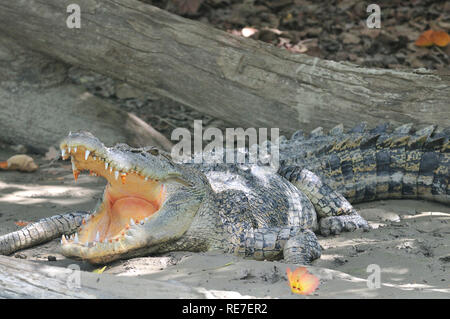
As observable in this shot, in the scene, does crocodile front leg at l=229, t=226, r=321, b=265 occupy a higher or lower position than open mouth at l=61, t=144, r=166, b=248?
lower

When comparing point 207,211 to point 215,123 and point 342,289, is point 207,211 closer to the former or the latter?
point 342,289

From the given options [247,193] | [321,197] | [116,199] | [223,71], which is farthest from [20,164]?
[321,197]

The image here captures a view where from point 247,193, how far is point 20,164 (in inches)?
118

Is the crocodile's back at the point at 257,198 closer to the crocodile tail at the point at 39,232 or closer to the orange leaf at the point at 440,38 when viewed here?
the crocodile tail at the point at 39,232

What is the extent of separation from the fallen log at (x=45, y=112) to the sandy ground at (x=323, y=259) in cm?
88

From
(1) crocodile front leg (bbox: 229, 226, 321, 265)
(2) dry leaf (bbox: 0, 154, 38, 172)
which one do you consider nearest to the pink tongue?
(1) crocodile front leg (bbox: 229, 226, 321, 265)

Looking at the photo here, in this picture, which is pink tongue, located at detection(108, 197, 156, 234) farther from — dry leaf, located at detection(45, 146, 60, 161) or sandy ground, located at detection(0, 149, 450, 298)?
dry leaf, located at detection(45, 146, 60, 161)

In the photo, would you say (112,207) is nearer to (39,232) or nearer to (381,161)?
(39,232)

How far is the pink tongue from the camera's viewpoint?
4152 millimetres

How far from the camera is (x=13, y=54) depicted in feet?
23.8

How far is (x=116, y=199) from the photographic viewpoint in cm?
418

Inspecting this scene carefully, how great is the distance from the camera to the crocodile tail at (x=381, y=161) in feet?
18.8

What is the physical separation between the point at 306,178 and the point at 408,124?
1.26 metres

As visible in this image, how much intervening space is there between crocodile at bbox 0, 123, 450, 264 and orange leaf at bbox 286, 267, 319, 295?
67 cm
